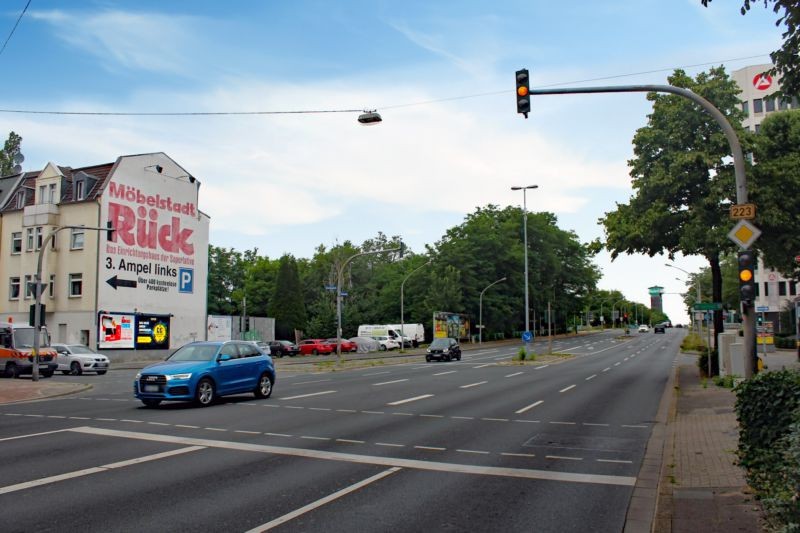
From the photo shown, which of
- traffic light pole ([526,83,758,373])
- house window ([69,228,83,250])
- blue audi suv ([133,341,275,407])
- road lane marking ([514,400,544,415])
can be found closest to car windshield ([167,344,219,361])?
blue audi suv ([133,341,275,407])

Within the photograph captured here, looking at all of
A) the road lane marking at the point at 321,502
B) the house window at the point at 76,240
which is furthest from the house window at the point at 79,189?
the road lane marking at the point at 321,502

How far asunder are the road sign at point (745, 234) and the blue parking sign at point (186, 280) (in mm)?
45088

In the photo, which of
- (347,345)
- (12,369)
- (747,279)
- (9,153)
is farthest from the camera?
(9,153)

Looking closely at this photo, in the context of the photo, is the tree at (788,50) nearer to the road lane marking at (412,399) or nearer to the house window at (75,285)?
the road lane marking at (412,399)

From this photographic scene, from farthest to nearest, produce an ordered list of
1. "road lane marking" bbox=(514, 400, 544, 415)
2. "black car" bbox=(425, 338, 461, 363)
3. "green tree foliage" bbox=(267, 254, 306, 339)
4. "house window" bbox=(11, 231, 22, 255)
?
"green tree foliage" bbox=(267, 254, 306, 339) < "house window" bbox=(11, 231, 22, 255) < "black car" bbox=(425, 338, 461, 363) < "road lane marking" bbox=(514, 400, 544, 415)

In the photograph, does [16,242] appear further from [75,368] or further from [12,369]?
[12,369]

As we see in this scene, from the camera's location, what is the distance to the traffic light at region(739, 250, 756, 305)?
1170 centimetres

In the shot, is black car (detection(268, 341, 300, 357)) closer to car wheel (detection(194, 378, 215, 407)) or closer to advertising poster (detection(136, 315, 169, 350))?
advertising poster (detection(136, 315, 169, 350))

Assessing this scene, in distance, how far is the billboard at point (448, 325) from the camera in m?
63.8

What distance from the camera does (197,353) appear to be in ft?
54.8

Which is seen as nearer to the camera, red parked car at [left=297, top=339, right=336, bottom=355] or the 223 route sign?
the 223 route sign

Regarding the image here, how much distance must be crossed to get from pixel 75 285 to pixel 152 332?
20.0 ft

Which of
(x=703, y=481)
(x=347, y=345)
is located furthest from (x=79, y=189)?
(x=703, y=481)

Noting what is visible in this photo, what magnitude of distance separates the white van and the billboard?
437 cm
